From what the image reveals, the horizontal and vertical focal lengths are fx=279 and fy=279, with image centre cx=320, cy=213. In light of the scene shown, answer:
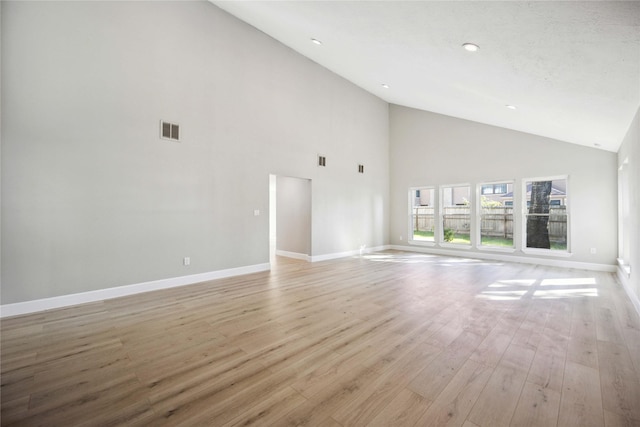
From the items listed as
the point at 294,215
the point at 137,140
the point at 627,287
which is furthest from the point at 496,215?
the point at 137,140

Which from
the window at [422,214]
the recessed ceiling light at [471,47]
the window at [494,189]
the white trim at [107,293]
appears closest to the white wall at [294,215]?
the white trim at [107,293]

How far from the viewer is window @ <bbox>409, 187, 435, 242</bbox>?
8400 millimetres

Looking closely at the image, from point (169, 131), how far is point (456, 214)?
7.28 meters

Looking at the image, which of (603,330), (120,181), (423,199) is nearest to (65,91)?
(120,181)

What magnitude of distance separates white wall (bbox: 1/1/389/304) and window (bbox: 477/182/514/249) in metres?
4.70

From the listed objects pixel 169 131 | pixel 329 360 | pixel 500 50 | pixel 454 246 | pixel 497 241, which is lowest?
pixel 329 360

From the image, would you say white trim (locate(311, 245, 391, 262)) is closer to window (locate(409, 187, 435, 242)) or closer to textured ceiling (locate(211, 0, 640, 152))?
window (locate(409, 187, 435, 242))

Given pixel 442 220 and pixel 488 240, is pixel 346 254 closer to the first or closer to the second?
pixel 442 220

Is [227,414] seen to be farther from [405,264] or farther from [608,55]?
[405,264]

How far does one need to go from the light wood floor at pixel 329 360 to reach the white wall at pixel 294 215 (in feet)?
9.43

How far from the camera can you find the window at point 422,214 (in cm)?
840

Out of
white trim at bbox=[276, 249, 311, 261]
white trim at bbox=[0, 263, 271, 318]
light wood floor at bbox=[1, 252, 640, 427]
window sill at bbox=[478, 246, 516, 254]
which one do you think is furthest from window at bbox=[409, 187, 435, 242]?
white trim at bbox=[0, 263, 271, 318]

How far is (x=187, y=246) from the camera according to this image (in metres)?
4.72

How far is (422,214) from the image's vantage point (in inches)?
339
